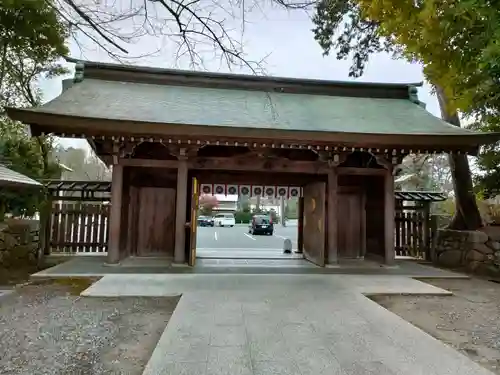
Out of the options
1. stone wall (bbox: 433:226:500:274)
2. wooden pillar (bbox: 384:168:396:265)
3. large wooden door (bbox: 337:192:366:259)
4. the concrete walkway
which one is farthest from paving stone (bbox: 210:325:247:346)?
stone wall (bbox: 433:226:500:274)

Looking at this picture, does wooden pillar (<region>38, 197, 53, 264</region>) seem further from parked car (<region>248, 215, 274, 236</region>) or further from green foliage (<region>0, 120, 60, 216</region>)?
parked car (<region>248, 215, 274, 236</region>)

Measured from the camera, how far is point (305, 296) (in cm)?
492

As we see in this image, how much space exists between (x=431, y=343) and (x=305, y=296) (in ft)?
6.29

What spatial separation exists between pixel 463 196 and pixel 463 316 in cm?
535

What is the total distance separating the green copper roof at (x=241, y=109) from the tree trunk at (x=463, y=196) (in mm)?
1618

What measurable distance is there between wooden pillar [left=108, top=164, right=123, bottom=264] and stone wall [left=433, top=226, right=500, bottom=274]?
24.4ft

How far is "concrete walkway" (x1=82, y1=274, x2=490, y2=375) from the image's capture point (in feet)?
8.87

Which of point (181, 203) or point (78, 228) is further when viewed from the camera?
point (78, 228)

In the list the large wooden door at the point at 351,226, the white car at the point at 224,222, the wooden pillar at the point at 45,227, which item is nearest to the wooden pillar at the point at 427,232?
the large wooden door at the point at 351,226

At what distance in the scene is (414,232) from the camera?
→ 30.9 ft

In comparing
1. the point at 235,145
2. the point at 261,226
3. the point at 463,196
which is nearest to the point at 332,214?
the point at 235,145

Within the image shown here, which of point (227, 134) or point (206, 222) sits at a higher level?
point (227, 134)

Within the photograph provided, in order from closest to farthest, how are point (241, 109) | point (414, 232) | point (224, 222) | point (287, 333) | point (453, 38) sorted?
point (287, 333)
point (453, 38)
point (241, 109)
point (414, 232)
point (224, 222)

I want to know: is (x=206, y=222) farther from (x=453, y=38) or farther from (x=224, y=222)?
(x=453, y=38)
